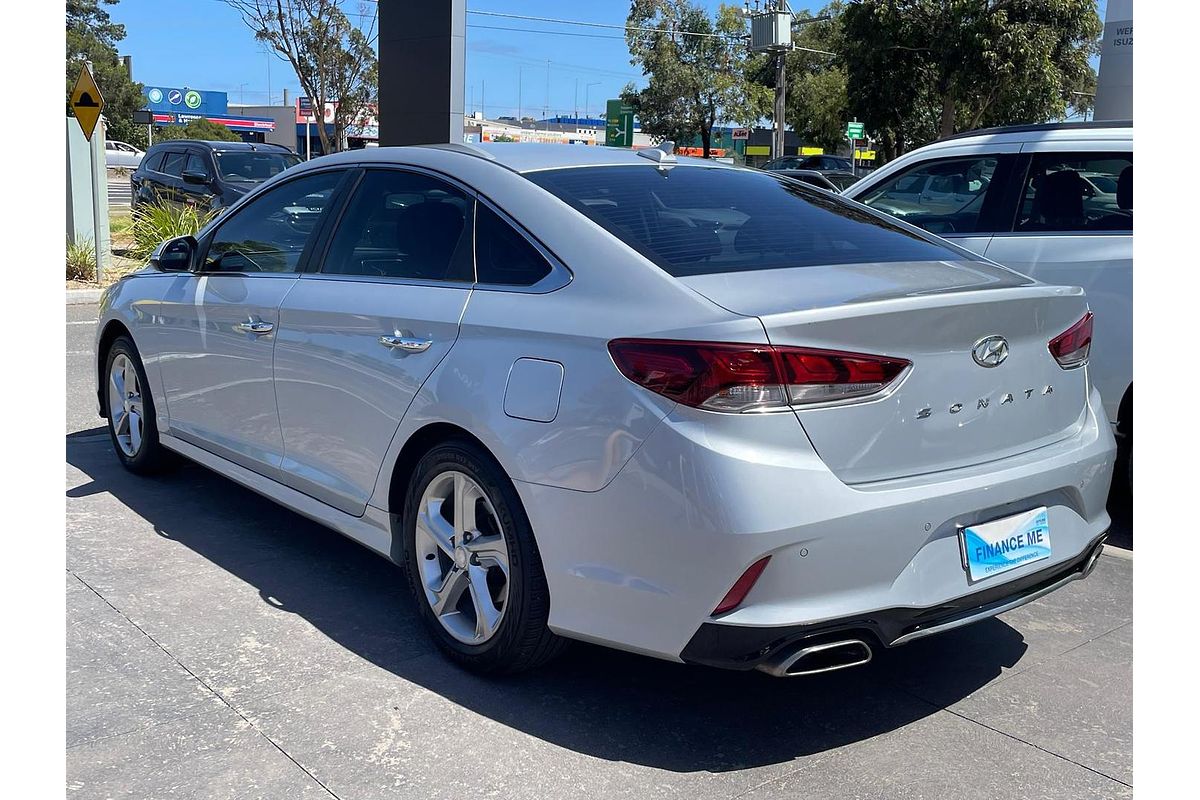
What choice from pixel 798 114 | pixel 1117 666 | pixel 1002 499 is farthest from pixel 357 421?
pixel 798 114

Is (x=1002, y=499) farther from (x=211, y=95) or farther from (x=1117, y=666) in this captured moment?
(x=211, y=95)

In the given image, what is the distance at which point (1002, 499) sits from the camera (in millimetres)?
3205

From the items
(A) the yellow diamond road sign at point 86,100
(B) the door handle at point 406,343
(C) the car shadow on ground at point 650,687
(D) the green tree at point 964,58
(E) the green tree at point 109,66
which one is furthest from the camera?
(E) the green tree at point 109,66

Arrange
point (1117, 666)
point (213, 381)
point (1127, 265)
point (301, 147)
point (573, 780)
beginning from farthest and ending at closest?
point (301, 147), point (1127, 265), point (213, 381), point (1117, 666), point (573, 780)

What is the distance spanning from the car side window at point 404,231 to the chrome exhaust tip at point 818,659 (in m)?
1.59

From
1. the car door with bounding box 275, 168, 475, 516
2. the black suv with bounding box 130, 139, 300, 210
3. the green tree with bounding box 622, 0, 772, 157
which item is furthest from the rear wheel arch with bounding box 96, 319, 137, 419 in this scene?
→ the green tree with bounding box 622, 0, 772, 157

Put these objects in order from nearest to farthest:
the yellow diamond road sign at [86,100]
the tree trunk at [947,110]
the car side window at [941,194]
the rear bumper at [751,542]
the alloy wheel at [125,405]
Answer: the rear bumper at [751,542] < the alloy wheel at [125,405] < the car side window at [941,194] < the yellow diamond road sign at [86,100] < the tree trunk at [947,110]

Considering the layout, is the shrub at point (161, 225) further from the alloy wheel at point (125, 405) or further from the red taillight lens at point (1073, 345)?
the red taillight lens at point (1073, 345)

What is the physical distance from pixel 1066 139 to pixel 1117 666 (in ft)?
9.66

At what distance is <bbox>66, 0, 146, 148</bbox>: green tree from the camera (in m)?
65.6

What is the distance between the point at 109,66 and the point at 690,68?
3697 centimetres

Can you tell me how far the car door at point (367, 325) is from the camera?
3.78 m

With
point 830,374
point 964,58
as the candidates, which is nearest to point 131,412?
point 830,374

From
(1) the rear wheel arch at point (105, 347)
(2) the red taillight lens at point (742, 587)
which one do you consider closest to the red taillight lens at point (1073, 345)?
(2) the red taillight lens at point (742, 587)
